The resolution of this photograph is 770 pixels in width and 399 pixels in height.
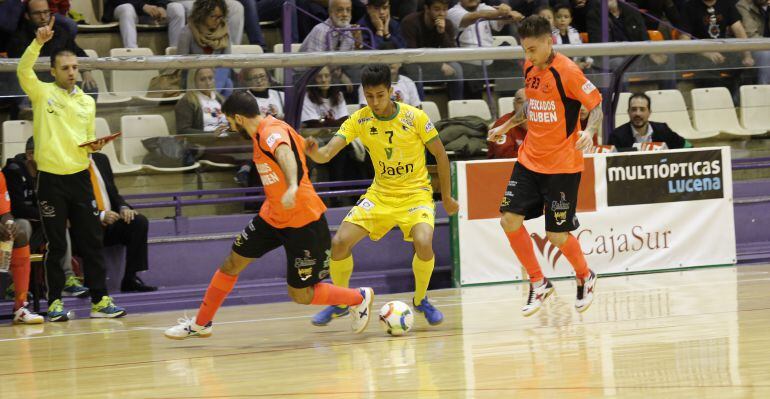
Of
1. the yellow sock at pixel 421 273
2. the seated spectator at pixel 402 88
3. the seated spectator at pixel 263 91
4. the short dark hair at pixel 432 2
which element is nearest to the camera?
the yellow sock at pixel 421 273

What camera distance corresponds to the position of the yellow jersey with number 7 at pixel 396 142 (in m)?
8.36

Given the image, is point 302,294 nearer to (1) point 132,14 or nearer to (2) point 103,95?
(2) point 103,95

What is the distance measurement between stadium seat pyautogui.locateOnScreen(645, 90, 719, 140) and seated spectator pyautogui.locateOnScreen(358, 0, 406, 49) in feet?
9.93

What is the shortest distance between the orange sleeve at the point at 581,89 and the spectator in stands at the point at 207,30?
16.3ft

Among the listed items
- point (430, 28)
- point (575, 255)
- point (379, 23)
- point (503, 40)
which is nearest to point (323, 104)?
point (379, 23)

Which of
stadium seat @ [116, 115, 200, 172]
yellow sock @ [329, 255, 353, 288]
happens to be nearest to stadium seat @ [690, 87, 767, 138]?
yellow sock @ [329, 255, 353, 288]

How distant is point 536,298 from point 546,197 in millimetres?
780

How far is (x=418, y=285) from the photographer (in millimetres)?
8594

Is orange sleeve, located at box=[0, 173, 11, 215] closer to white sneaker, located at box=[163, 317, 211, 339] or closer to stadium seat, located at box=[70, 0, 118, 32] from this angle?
white sneaker, located at box=[163, 317, 211, 339]

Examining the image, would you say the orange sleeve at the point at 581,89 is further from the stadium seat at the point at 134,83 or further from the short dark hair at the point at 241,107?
the stadium seat at the point at 134,83

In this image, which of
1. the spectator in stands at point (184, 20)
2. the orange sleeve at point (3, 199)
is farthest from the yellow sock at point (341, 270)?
the spectator in stands at point (184, 20)

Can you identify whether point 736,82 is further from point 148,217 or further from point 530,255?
point 148,217

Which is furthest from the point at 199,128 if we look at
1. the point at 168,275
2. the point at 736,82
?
the point at 736,82

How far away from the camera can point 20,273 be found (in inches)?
389
